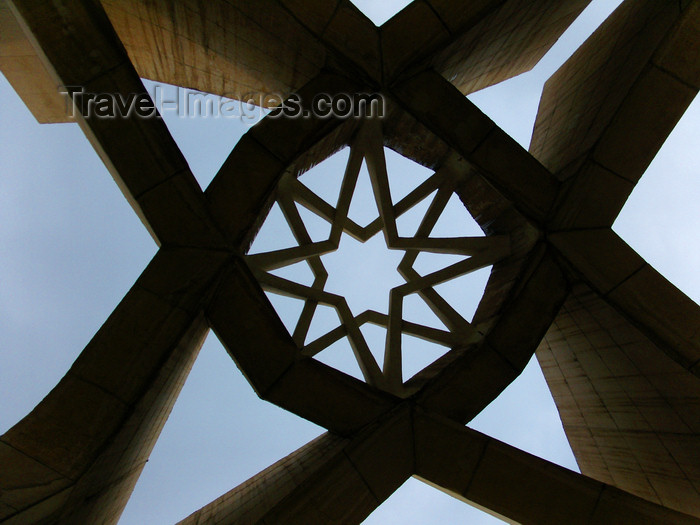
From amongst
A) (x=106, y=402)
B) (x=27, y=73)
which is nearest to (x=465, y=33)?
(x=106, y=402)

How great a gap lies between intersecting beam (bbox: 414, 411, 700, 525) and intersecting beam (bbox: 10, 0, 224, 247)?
3691 mm

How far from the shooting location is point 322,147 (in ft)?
23.7

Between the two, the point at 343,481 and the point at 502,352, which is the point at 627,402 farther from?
the point at 343,481

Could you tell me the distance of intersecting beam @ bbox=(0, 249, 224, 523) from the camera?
4453mm

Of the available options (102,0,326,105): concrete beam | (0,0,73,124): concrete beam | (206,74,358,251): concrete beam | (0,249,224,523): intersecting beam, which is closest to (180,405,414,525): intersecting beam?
(0,249,224,523): intersecting beam

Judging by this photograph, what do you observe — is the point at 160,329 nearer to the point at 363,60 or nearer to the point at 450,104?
the point at 363,60

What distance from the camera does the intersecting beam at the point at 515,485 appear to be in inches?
215

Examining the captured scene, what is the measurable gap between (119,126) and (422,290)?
498cm

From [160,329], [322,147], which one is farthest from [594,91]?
[160,329]

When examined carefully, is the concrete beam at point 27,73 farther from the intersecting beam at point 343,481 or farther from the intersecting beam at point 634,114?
the intersecting beam at point 634,114

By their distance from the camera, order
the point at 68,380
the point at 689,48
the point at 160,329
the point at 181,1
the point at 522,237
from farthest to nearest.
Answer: the point at 522,237 < the point at 181,1 < the point at 689,48 < the point at 160,329 < the point at 68,380

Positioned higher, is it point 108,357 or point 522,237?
point 522,237

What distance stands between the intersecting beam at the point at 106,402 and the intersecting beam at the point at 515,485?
3.12 meters

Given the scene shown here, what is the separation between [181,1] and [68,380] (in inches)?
207
